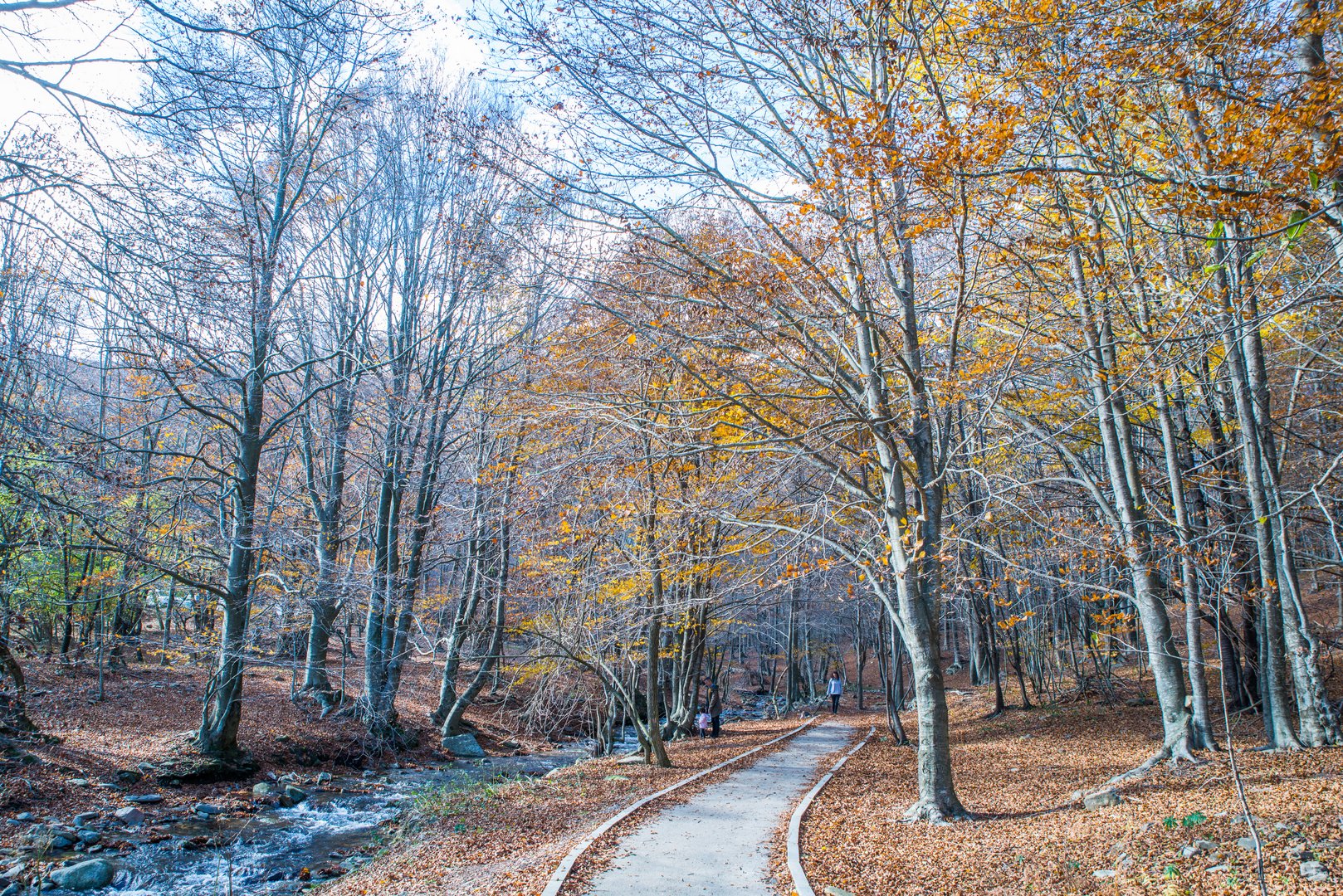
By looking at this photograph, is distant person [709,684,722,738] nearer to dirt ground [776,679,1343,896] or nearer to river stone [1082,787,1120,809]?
dirt ground [776,679,1343,896]

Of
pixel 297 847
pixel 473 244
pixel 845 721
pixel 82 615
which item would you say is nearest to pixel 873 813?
pixel 297 847

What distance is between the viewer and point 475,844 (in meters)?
8.38

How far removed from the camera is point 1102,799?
7793 millimetres

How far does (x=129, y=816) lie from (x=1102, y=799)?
1232 cm

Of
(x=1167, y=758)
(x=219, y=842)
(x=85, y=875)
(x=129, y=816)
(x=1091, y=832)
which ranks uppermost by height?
(x=1167, y=758)

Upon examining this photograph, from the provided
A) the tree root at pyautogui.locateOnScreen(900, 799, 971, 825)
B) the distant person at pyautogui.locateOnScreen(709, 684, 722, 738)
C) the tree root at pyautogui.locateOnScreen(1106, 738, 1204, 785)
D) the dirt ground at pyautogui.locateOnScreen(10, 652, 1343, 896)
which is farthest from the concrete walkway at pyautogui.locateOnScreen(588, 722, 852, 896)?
the distant person at pyautogui.locateOnScreen(709, 684, 722, 738)

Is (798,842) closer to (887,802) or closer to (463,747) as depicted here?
(887,802)

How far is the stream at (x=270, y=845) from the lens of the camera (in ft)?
27.2

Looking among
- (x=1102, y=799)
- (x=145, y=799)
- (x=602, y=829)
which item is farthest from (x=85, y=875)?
(x=1102, y=799)

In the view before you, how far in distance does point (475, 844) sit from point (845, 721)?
55.6 ft

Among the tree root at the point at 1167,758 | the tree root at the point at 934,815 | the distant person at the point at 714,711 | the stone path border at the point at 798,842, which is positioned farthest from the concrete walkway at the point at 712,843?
the distant person at the point at 714,711

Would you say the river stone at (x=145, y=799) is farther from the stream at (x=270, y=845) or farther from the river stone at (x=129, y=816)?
the stream at (x=270, y=845)

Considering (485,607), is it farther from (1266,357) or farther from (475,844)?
(1266,357)

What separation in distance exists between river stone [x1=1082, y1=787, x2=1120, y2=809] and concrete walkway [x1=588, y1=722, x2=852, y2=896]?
10.9 ft
